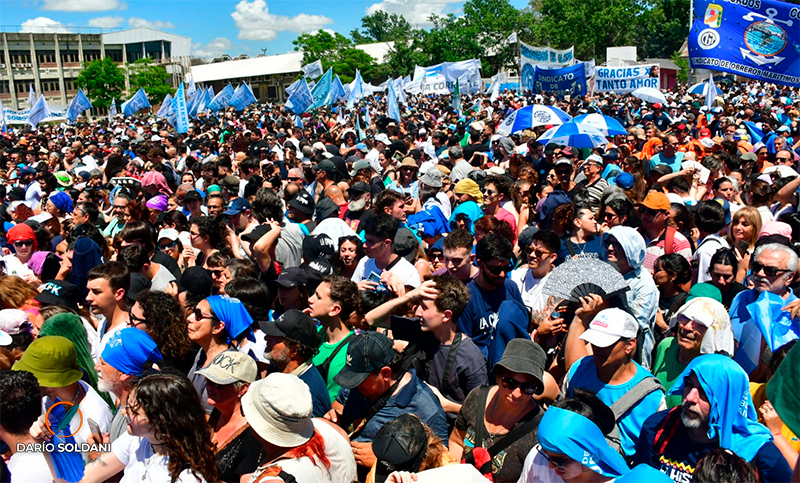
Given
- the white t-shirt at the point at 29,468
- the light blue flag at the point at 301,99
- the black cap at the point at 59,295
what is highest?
the light blue flag at the point at 301,99

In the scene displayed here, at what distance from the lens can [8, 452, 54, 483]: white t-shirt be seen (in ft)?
9.54

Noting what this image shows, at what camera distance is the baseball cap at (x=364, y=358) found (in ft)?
10.3

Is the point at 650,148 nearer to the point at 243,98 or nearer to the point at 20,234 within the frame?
the point at 20,234

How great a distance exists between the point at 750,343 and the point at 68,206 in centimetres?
809

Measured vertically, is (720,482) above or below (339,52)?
below

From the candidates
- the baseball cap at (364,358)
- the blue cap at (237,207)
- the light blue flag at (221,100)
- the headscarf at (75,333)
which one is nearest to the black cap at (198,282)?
the headscarf at (75,333)

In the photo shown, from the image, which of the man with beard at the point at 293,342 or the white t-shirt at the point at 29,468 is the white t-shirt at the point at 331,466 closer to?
the man with beard at the point at 293,342

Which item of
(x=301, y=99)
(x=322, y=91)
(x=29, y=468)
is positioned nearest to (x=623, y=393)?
(x=29, y=468)

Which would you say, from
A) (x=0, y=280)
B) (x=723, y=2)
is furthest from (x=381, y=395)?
(x=723, y=2)

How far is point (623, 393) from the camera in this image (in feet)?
10.5

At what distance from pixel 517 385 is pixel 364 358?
0.74 m

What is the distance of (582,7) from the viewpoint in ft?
236

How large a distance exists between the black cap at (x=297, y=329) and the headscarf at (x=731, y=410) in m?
2.00

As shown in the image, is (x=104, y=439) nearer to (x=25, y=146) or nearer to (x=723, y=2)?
(x=723, y=2)
